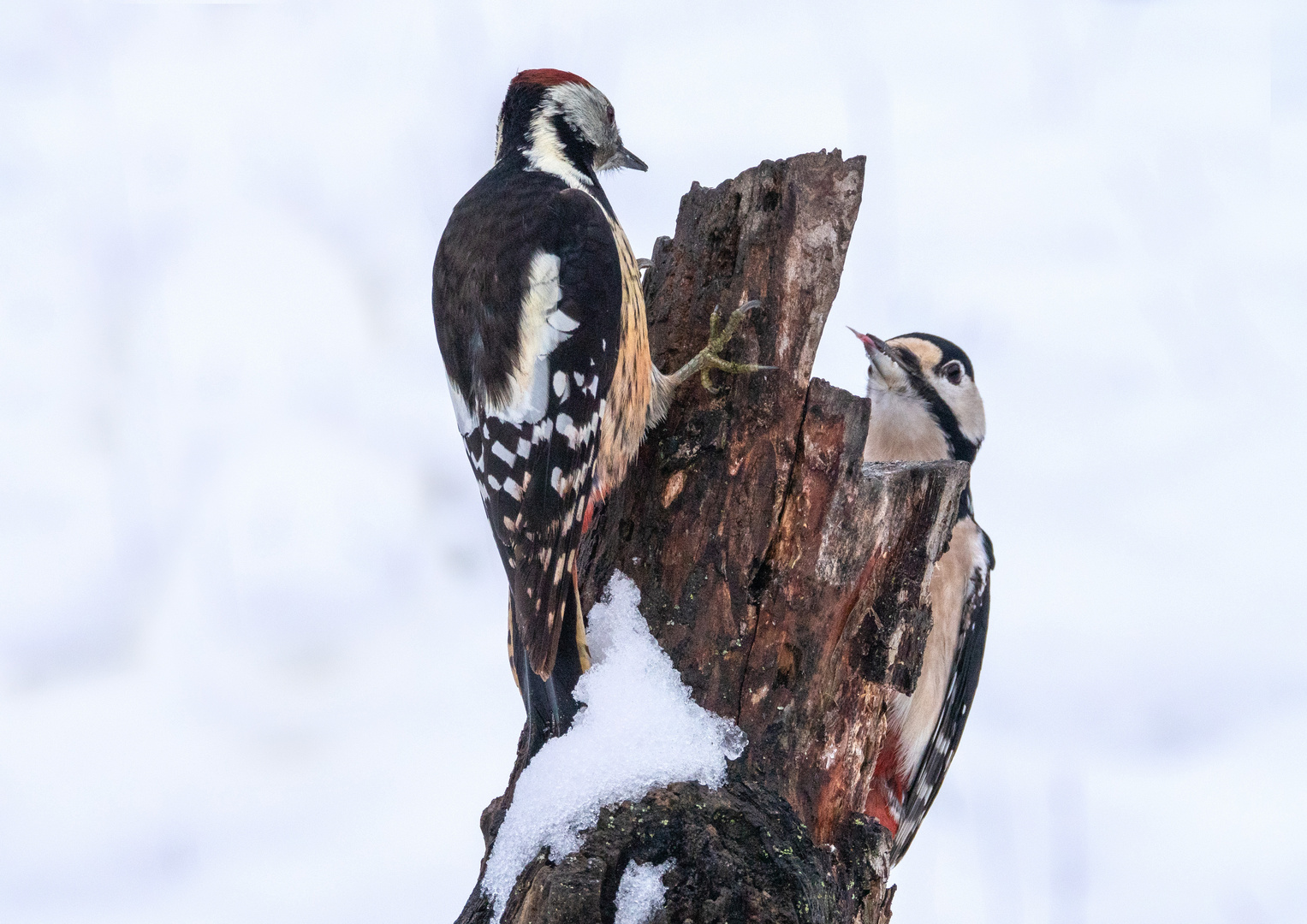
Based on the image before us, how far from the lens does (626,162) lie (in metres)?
3.50

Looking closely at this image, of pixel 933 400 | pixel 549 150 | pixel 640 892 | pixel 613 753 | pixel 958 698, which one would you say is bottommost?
pixel 640 892

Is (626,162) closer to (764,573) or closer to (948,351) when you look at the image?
(948,351)

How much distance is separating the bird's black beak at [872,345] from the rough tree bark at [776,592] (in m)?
0.60

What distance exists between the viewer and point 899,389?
3359mm

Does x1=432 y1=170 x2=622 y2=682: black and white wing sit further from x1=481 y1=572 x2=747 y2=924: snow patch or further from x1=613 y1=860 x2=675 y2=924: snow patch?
x1=613 y1=860 x2=675 y2=924: snow patch

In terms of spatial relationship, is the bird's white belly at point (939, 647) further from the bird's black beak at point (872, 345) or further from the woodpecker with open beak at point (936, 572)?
the bird's black beak at point (872, 345)

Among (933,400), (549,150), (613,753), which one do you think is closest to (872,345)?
(933,400)

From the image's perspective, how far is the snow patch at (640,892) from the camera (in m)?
1.91

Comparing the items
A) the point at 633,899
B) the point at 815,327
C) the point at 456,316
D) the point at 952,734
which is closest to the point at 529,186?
the point at 456,316

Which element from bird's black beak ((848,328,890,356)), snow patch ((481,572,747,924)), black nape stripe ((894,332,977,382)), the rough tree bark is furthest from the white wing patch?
black nape stripe ((894,332,977,382))

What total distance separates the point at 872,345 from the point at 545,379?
44.2 inches

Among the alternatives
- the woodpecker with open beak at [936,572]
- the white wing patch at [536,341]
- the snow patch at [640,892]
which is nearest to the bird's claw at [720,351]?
the white wing patch at [536,341]

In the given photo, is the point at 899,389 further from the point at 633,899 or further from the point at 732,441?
the point at 633,899

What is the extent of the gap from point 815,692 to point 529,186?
1.47 metres
